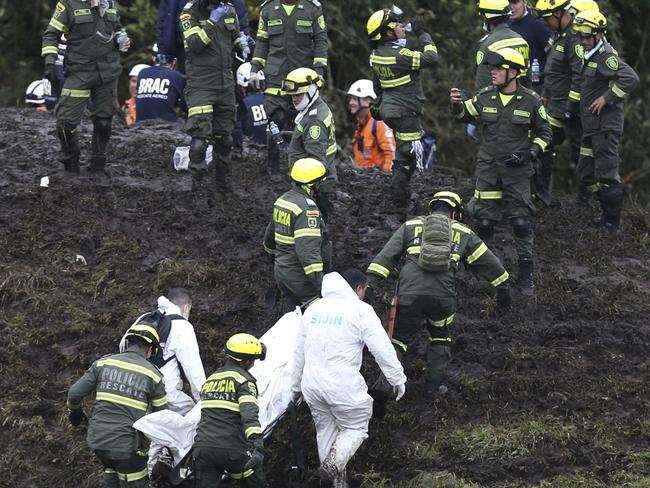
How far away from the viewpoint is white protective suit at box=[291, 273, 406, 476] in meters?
10.7

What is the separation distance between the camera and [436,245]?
38.2 ft

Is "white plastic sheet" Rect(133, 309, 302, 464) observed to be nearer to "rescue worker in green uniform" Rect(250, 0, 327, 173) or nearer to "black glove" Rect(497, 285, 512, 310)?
"black glove" Rect(497, 285, 512, 310)

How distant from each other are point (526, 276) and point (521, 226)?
58cm

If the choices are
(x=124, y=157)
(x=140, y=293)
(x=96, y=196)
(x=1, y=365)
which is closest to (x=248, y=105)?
(x=124, y=157)

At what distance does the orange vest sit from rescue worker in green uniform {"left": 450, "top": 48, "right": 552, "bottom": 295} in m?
3.77

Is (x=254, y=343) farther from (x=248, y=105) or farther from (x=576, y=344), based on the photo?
(x=248, y=105)

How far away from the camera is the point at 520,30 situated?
598 inches

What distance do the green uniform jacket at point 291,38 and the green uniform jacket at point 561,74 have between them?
8.81 feet

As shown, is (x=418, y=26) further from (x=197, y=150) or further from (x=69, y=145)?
(x=69, y=145)

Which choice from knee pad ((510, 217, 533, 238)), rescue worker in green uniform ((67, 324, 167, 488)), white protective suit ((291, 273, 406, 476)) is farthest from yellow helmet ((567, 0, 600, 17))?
rescue worker in green uniform ((67, 324, 167, 488))

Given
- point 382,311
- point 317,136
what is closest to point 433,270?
point 382,311

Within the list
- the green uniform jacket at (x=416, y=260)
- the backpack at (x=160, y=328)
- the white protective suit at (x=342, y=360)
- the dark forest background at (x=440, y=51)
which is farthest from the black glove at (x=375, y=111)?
the dark forest background at (x=440, y=51)

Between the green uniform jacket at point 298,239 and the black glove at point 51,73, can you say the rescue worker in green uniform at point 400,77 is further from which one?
the black glove at point 51,73

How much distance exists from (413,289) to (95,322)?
353cm
